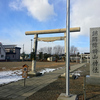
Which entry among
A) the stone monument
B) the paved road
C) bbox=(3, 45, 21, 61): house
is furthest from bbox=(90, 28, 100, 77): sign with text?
bbox=(3, 45, 21, 61): house

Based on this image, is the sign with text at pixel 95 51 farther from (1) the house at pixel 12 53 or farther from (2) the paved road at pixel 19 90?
(1) the house at pixel 12 53

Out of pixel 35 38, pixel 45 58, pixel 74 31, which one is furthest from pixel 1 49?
pixel 74 31

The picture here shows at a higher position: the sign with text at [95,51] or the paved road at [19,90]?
the sign with text at [95,51]

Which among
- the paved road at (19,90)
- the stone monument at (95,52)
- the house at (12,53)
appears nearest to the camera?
the paved road at (19,90)

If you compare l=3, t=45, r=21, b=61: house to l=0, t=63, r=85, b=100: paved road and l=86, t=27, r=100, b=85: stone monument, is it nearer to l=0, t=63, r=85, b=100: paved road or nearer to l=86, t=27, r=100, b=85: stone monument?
l=0, t=63, r=85, b=100: paved road

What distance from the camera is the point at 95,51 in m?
7.55

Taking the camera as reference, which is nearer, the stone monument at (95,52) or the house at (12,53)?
the stone monument at (95,52)

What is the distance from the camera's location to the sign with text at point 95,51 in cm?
749

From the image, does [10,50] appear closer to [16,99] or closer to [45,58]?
[45,58]

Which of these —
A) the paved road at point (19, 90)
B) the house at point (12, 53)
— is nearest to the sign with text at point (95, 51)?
the paved road at point (19, 90)

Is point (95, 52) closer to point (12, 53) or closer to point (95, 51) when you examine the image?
point (95, 51)

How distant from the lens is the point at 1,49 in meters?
52.8

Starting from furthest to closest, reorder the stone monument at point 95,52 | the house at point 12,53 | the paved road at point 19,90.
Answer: the house at point 12,53 → the stone monument at point 95,52 → the paved road at point 19,90

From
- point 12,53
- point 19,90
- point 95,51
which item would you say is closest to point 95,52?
point 95,51
